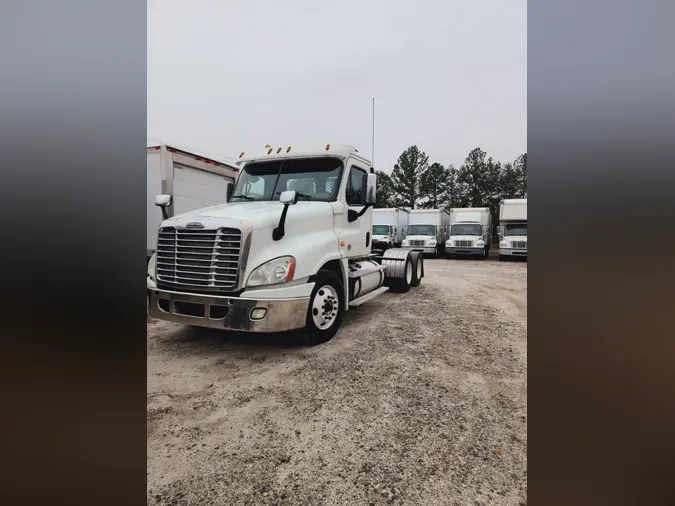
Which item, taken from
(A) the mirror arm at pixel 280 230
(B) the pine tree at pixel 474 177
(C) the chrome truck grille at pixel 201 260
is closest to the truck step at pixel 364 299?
(A) the mirror arm at pixel 280 230

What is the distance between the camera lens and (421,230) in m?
17.7

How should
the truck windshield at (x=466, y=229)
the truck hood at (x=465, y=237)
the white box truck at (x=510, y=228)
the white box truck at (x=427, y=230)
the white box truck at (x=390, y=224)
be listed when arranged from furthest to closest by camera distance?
the white box truck at (x=390, y=224) < the white box truck at (x=427, y=230) < the truck windshield at (x=466, y=229) < the truck hood at (x=465, y=237) < the white box truck at (x=510, y=228)

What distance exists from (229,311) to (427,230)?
50.5 ft

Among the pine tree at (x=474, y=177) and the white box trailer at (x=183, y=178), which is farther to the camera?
the pine tree at (x=474, y=177)

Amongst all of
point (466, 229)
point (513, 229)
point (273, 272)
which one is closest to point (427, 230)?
point (466, 229)

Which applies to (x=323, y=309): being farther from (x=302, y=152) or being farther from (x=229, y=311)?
(x=302, y=152)

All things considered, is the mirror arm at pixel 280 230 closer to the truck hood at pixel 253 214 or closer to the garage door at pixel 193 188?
the truck hood at pixel 253 214

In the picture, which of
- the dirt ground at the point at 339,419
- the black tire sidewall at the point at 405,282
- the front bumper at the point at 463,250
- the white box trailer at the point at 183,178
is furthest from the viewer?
the front bumper at the point at 463,250

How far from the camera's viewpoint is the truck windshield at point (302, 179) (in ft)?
15.6

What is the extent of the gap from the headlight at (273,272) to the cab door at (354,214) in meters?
1.14

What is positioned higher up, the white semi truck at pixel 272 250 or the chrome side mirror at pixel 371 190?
the chrome side mirror at pixel 371 190
